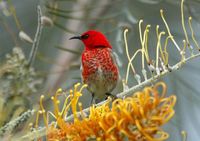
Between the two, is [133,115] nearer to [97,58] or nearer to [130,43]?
[97,58]

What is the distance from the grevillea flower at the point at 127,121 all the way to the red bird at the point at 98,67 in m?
1.36

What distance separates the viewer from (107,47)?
12.5 feet

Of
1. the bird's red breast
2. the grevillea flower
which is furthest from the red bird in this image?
the grevillea flower

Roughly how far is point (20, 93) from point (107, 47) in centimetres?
162

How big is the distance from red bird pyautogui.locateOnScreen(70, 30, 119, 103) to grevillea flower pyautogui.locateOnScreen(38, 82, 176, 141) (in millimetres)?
1355

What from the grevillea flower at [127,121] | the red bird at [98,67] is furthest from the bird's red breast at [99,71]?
the grevillea flower at [127,121]

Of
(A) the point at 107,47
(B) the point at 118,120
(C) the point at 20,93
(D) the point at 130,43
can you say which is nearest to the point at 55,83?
(A) the point at 107,47

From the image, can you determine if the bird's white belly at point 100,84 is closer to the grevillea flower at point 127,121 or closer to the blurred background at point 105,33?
the blurred background at point 105,33

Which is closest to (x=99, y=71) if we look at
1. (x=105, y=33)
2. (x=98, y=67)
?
(x=98, y=67)

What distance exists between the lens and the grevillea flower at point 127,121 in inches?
76.5

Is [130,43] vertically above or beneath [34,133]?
above

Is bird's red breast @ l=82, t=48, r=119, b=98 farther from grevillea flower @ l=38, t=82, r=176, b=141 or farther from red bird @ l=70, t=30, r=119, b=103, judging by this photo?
grevillea flower @ l=38, t=82, r=176, b=141

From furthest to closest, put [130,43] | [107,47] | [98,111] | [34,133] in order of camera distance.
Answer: [130,43] → [107,47] → [98,111] → [34,133]

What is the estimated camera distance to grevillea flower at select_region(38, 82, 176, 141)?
194cm
